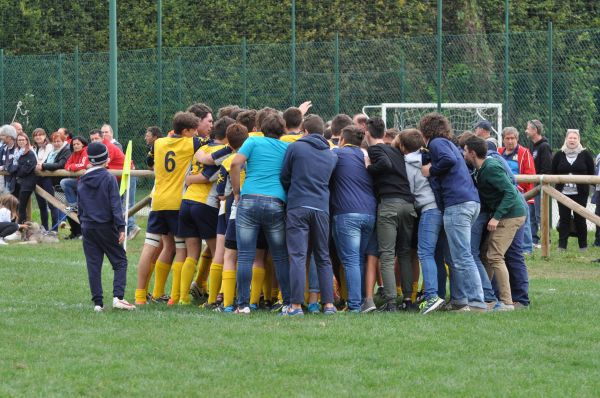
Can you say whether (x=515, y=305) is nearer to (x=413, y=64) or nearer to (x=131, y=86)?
(x=413, y=64)

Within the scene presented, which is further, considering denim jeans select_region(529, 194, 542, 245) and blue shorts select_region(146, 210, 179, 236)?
denim jeans select_region(529, 194, 542, 245)

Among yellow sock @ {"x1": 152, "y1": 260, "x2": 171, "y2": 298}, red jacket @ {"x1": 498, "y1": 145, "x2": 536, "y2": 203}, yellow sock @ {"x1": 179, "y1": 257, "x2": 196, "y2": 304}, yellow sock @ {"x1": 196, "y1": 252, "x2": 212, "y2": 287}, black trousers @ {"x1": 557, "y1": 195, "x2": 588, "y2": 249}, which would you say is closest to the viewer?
yellow sock @ {"x1": 179, "y1": 257, "x2": 196, "y2": 304}

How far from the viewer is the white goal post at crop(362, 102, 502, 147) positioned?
22.2 metres

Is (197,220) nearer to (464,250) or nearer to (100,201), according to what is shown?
(100,201)

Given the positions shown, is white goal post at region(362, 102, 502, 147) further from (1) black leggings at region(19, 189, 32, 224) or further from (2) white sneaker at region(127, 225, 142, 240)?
(1) black leggings at region(19, 189, 32, 224)

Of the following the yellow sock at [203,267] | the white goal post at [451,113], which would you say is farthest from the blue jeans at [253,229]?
the white goal post at [451,113]

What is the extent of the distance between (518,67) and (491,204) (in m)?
11.2

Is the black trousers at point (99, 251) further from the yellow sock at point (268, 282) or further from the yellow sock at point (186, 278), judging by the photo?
the yellow sock at point (268, 282)

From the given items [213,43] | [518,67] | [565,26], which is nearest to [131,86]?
[213,43]

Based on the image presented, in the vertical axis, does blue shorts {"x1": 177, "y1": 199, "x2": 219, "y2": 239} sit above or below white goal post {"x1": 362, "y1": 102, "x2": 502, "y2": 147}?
below

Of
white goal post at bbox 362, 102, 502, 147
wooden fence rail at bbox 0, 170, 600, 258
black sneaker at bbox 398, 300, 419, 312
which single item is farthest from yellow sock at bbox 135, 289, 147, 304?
white goal post at bbox 362, 102, 502, 147

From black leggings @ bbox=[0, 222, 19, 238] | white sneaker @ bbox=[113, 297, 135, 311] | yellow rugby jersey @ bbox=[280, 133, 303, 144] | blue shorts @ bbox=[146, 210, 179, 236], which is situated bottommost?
white sneaker @ bbox=[113, 297, 135, 311]

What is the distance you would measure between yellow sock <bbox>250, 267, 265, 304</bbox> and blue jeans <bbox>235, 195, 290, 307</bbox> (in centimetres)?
39

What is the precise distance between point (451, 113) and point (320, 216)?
506 inches
